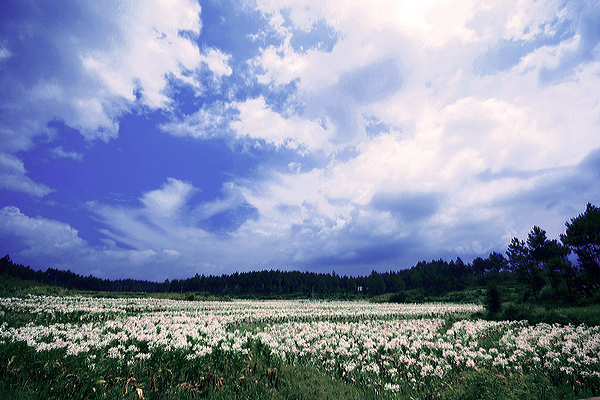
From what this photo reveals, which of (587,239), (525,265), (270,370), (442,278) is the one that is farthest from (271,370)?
(442,278)

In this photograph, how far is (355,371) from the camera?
7508 mm

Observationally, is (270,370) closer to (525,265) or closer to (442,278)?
(525,265)

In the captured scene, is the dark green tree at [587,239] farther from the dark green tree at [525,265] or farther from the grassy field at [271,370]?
the grassy field at [271,370]

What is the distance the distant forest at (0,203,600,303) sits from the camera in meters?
30.7

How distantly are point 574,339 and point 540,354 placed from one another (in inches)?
146

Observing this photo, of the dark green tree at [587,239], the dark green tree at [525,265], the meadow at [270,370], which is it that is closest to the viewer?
the meadow at [270,370]

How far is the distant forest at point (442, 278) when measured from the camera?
101ft

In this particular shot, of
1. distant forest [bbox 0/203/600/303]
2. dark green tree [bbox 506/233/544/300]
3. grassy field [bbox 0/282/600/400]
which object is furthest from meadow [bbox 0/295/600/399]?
dark green tree [bbox 506/233/544/300]

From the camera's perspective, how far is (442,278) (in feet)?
349

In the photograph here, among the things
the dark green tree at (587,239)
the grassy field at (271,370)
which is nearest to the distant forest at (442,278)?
the dark green tree at (587,239)

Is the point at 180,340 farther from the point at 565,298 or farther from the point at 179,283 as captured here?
the point at 179,283

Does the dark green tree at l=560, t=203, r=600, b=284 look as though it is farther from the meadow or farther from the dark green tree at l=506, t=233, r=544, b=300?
the meadow

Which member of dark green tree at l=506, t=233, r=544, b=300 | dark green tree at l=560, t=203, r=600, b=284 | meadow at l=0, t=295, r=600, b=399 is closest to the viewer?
meadow at l=0, t=295, r=600, b=399

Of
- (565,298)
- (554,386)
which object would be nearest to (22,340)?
(554,386)
